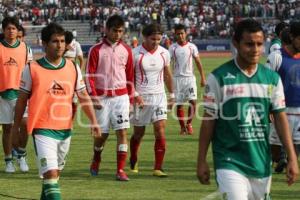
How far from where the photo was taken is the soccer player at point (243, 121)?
7.10 m

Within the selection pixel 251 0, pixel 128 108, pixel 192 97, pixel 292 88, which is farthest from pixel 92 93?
pixel 251 0

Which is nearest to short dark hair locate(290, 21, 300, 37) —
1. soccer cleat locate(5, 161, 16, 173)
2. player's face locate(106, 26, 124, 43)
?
player's face locate(106, 26, 124, 43)

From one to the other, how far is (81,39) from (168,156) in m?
44.7

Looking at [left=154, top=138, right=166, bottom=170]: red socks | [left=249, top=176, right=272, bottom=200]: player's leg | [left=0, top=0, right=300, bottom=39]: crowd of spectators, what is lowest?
[left=154, top=138, right=166, bottom=170]: red socks

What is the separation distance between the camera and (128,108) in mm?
12750

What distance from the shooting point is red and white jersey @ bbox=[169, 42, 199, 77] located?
765 inches

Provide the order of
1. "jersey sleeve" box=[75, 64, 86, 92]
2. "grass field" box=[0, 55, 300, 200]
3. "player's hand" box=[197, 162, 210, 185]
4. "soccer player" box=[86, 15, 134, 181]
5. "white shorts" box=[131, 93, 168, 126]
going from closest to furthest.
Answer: "player's hand" box=[197, 162, 210, 185] < "jersey sleeve" box=[75, 64, 86, 92] < "grass field" box=[0, 55, 300, 200] < "soccer player" box=[86, 15, 134, 181] < "white shorts" box=[131, 93, 168, 126]

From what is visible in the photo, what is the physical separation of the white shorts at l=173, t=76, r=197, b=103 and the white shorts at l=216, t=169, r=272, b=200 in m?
12.5

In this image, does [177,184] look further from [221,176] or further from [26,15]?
[26,15]

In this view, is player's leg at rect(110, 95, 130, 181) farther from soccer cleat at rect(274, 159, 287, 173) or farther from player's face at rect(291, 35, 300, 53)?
player's face at rect(291, 35, 300, 53)

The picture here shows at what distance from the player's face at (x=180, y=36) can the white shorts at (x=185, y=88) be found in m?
0.85

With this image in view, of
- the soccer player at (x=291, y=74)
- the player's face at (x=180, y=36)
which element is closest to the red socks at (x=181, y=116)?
the player's face at (x=180, y=36)

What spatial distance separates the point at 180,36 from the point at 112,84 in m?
6.78

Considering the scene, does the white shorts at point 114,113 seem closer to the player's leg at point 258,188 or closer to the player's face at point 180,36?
the player's leg at point 258,188
